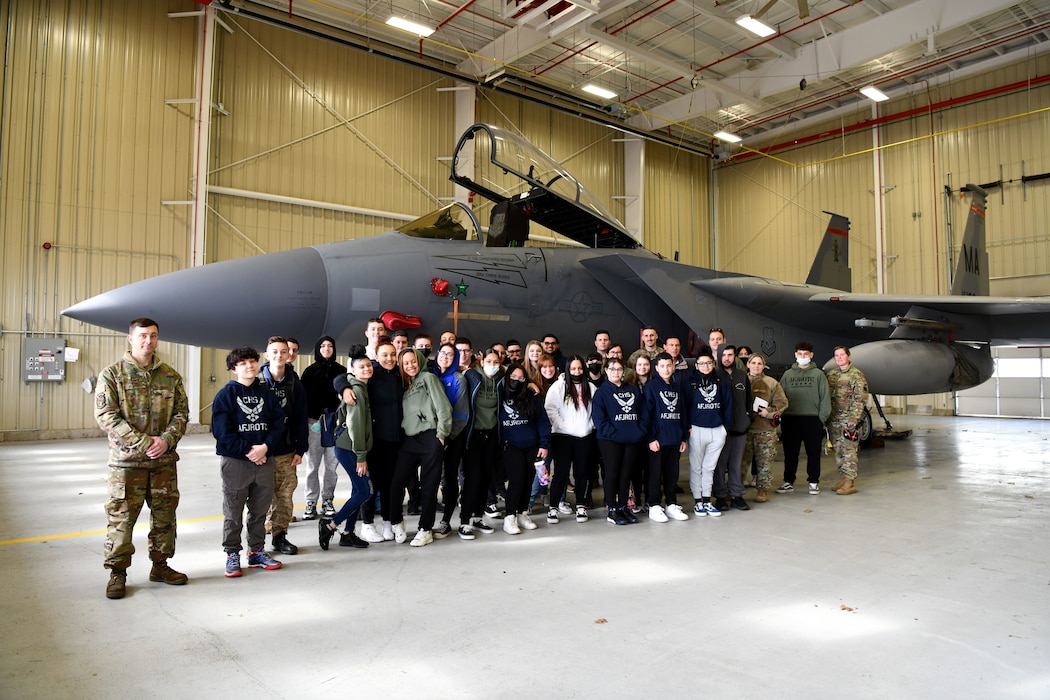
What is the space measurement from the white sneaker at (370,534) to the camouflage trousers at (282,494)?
→ 1.67ft

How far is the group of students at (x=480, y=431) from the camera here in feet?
13.0

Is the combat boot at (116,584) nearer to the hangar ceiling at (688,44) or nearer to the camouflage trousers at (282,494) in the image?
the camouflage trousers at (282,494)

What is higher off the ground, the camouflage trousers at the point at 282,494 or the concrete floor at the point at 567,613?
the camouflage trousers at the point at 282,494

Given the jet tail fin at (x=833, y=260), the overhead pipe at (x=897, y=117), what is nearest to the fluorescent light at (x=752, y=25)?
the jet tail fin at (x=833, y=260)

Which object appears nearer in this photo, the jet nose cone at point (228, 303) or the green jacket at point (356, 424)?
the green jacket at point (356, 424)

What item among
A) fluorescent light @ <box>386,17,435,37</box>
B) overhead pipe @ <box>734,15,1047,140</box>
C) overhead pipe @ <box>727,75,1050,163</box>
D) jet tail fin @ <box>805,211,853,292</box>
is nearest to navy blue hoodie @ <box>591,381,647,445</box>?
jet tail fin @ <box>805,211,853,292</box>

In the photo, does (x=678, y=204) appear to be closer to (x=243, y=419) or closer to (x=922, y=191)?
(x=922, y=191)

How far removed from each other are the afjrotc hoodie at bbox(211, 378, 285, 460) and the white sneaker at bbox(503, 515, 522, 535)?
1.74 meters

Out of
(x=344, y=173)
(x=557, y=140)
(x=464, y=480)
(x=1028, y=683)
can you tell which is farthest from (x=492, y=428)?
(x=557, y=140)

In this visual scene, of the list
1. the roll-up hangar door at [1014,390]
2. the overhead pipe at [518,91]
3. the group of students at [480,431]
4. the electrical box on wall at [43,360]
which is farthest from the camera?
the roll-up hangar door at [1014,390]

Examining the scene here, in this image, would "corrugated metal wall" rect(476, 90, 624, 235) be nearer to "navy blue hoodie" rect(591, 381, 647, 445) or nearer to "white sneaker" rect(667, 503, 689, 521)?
"navy blue hoodie" rect(591, 381, 647, 445)

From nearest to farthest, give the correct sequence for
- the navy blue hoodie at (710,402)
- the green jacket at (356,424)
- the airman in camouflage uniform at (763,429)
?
the green jacket at (356,424) → the navy blue hoodie at (710,402) → the airman in camouflage uniform at (763,429)

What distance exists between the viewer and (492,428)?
4.73 meters

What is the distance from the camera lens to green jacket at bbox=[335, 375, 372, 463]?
410 cm
